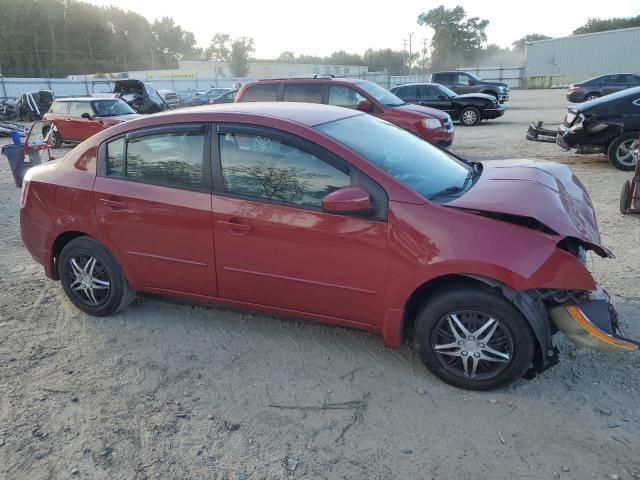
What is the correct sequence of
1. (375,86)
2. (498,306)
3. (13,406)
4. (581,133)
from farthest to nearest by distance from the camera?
(375,86)
(581,133)
(13,406)
(498,306)

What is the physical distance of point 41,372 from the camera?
3.51 m

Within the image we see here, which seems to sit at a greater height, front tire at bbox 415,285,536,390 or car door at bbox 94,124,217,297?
car door at bbox 94,124,217,297

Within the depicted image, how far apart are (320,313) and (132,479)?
1.46 metres

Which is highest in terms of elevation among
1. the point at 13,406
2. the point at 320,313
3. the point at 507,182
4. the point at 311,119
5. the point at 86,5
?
the point at 86,5

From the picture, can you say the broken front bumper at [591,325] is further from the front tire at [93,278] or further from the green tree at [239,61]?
the green tree at [239,61]

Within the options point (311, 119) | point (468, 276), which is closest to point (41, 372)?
point (311, 119)

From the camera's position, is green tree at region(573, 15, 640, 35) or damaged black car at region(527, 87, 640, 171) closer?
damaged black car at region(527, 87, 640, 171)

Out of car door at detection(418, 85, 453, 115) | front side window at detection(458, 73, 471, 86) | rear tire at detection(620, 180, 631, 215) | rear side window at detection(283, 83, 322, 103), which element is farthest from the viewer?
front side window at detection(458, 73, 471, 86)

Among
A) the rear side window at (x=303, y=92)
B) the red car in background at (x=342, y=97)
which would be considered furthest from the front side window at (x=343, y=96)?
the rear side window at (x=303, y=92)

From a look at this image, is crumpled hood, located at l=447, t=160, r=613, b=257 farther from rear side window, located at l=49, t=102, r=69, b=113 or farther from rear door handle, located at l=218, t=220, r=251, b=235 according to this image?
rear side window, located at l=49, t=102, r=69, b=113

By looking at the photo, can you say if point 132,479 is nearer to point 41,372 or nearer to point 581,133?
point 41,372

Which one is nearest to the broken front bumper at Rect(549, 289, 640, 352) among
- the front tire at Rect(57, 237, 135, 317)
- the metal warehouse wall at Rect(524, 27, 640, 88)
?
the front tire at Rect(57, 237, 135, 317)

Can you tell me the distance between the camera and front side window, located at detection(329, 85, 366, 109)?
10250mm

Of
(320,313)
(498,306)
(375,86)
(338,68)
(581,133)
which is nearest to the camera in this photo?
(498,306)
